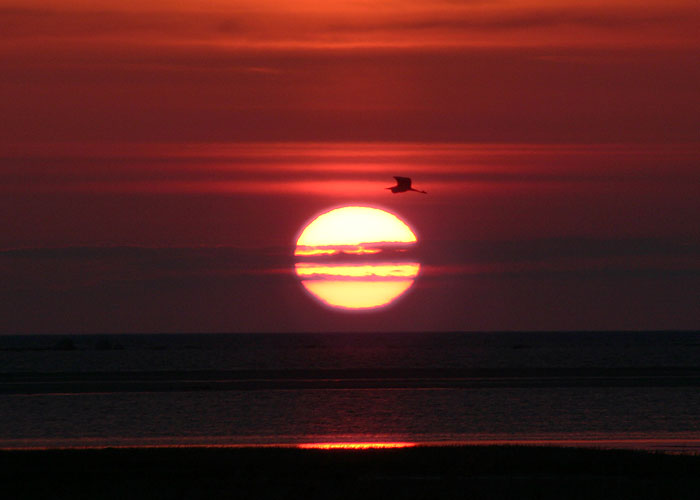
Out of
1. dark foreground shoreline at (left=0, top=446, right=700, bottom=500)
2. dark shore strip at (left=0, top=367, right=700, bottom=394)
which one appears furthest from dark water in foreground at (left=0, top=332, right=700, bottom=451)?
dark foreground shoreline at (left=0, top=446, right=700, bottom=500)

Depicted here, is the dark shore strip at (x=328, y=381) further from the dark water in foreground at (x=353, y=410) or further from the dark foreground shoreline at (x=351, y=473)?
the dark foreground shoreline at (x=351, y=473)

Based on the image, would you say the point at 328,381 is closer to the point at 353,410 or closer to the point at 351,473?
the point at 353,410

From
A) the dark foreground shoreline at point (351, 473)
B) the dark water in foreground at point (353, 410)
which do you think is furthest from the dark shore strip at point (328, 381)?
the dark foreground shoreline at point (351, 473)

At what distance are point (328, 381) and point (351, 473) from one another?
4175 cm

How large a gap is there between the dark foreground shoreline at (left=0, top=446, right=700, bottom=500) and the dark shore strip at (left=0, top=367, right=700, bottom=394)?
107 ft

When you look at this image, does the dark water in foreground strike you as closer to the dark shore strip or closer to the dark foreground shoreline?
the dark shore strip

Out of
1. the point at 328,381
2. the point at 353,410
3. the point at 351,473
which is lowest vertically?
the point at 351,473

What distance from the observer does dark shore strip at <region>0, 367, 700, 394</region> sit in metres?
57.8

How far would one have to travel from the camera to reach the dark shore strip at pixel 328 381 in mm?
57781

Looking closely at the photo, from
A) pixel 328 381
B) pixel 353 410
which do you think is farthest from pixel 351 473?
pixel 328 381

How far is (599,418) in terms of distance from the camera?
37625mm

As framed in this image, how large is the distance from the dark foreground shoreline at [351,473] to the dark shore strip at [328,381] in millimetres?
32544

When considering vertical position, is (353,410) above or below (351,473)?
above

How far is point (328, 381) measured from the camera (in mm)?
63000
